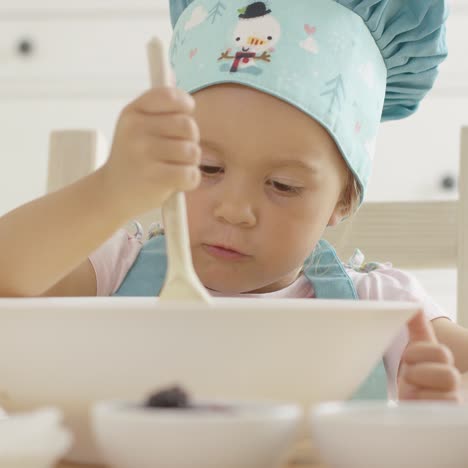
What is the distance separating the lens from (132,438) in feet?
0.99

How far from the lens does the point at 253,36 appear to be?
94 centimetres

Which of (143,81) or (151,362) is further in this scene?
(143,81)

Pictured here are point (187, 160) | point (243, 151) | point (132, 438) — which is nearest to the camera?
point (132, 438)

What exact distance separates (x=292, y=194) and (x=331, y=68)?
5.9 inches

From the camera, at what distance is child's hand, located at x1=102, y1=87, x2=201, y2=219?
0.51m

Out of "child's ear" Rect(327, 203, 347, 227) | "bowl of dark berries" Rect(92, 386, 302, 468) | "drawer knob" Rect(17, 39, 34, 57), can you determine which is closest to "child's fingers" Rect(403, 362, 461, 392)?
Result: "bowl of dark berries" Rect(92, 386, 302, 468)

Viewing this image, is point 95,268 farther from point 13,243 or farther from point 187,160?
point 187,160

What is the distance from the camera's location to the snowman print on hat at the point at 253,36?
919 mm

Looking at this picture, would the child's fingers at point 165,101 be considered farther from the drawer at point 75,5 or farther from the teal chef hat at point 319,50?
the drawer at point 75,5

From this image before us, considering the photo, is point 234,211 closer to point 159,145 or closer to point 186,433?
point 159,145

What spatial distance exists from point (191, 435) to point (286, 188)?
2.12ft

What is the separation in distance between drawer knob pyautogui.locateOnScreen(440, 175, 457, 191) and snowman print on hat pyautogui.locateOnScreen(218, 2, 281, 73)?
1.48 meters

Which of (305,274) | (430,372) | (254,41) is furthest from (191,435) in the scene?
(305,274)

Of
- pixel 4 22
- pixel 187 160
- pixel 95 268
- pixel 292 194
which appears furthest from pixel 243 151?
pixel 4 22
